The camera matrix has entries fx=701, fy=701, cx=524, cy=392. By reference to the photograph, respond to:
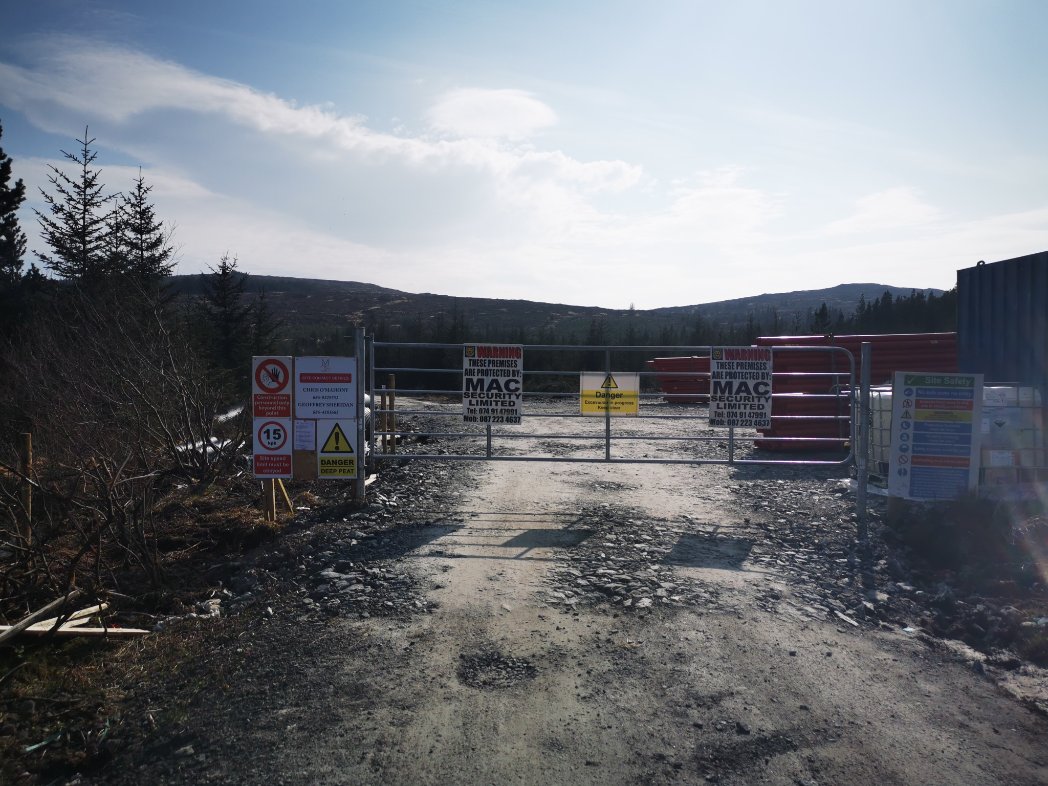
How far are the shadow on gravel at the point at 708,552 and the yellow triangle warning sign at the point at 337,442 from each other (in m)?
4.02

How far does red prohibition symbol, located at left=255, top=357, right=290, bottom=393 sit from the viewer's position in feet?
26.7

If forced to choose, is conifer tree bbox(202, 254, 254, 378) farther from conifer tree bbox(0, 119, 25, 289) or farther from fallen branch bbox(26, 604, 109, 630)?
fallen branch bbox(26, 604, 109, 630)

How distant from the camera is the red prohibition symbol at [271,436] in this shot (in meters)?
8.15

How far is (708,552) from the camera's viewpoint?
7207 millimetres

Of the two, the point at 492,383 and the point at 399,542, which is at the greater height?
the point at 492,383

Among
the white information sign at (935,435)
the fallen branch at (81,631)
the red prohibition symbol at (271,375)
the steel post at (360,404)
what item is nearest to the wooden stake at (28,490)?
the fallen branch at (81,631)

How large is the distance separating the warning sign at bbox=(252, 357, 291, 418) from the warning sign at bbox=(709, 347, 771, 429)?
526 cm

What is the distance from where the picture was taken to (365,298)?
119 m

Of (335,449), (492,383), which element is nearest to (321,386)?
(335,449)

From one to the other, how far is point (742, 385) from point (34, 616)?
25.1ft

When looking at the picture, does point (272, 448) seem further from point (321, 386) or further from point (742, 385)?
point (742, 385)

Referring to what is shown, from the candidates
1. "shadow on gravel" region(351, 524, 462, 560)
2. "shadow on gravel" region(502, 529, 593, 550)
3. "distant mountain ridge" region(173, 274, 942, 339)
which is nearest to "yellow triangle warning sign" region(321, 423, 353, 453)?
"shadow on gravel" region(351, 524, 462, 560)

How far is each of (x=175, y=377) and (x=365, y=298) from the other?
365 feet

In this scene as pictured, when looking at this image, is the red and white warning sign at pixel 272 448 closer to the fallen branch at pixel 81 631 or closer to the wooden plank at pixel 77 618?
the wooden plank at pixel 77 618
